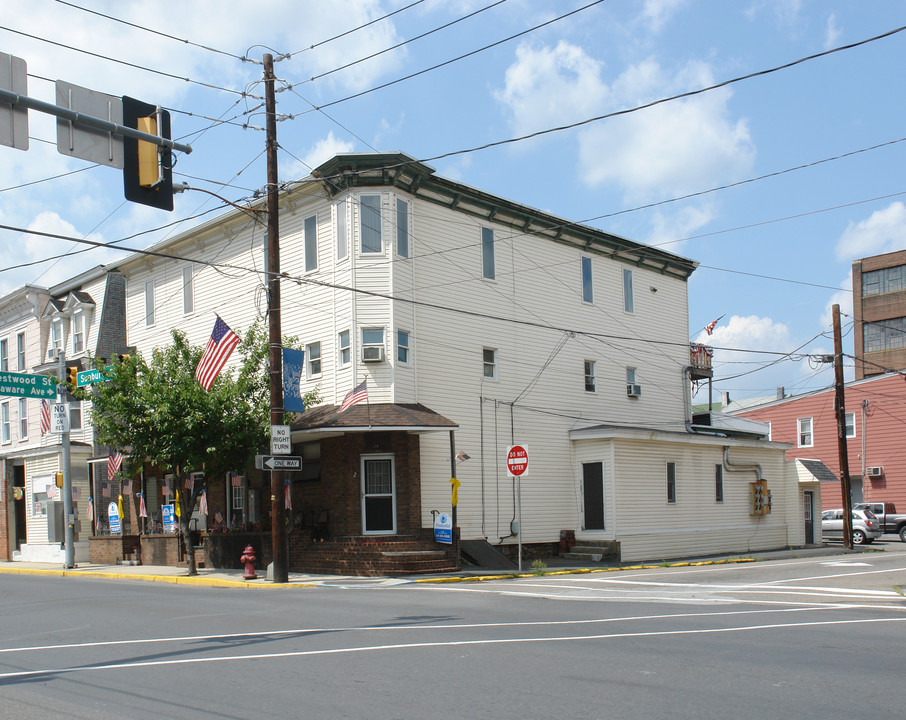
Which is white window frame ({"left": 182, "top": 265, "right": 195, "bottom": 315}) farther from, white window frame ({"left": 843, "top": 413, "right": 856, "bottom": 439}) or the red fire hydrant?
white window frame ({"left": 843, "top": 413, "right": 856, "bottom": 439})

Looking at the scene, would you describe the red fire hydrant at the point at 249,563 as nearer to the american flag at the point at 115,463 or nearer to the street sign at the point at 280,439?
the street sign at the point at 280,439

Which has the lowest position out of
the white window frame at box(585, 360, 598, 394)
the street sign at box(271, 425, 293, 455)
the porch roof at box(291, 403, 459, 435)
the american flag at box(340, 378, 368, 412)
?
Result: the street sign at box(271, 425, 293, 455)

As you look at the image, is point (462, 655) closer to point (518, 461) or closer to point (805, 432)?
point (518, 461)

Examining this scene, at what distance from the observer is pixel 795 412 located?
5069 centimetres

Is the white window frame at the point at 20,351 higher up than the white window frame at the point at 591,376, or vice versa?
the white window frame at the point at 20,351

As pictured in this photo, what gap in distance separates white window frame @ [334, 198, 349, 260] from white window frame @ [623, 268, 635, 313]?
12.1m

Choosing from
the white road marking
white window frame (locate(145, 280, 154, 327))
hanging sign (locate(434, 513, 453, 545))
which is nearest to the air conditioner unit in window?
hanging sign (locate(434, 513, 453, 545))

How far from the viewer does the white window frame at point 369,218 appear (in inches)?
1021

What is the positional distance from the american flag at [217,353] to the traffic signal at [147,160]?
11051mm

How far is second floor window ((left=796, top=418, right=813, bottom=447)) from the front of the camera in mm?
50031

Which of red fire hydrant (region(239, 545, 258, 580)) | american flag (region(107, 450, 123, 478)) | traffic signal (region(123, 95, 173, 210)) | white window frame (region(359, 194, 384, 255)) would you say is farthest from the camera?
american flag (region(107, 450, 123, 478))

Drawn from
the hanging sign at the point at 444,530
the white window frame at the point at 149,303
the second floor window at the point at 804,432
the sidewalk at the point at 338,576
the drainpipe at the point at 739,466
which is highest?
the white window frame at the point at 149,303

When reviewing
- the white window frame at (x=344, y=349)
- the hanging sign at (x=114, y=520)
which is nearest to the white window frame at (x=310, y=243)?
the white window frame at (x=344, y=349)

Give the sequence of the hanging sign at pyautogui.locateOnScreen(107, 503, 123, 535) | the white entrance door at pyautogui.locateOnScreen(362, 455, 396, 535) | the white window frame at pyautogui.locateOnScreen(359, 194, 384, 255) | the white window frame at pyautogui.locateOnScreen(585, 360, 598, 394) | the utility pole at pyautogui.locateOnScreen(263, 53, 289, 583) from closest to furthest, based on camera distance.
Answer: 1. the utility pole at pyautogui.locateOnScreen(263, 53, 289, 583)
2. the white entrance door at pyautogui.locateOnScreen(362, 455, 396, 535)
3. the white window frame at pyautogui.locateOnScreen(359, 194, 384, 255)
4. the white window frame at pyautogui.locateOnScreen(585, 360, 598, 394)
5. the hanging sign at pyautogui.locateOnScreen(107, 503, 123, 535)
